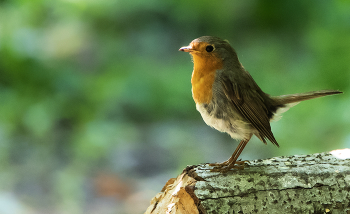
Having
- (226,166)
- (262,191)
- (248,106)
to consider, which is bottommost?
(262,191)

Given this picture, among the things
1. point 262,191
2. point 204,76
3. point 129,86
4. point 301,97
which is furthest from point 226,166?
point 129,86

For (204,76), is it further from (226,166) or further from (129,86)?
(129,86)

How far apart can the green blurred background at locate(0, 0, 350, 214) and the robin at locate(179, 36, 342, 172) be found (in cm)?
121

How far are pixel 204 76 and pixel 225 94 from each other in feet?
0.58

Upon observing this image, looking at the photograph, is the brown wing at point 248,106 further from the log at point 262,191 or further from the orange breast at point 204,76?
the log at point 262,191

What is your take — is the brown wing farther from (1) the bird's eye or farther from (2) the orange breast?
(1) the bird's eye

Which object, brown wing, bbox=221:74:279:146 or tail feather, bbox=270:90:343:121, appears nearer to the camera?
brown wing, bbox=221:74:279:146

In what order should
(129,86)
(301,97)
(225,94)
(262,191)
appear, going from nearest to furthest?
1. (262,191)
2. (225,94)
3. (301,97)
4. (129,86)

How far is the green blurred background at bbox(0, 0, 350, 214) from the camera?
10.6 feet

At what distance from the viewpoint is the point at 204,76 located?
195cm

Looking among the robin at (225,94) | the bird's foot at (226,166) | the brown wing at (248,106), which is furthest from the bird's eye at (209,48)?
the bird's foot at (226,166)

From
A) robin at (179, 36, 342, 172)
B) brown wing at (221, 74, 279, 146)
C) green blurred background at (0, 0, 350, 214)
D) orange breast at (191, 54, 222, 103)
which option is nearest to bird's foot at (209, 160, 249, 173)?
robin at (179, 36, 342, 172)

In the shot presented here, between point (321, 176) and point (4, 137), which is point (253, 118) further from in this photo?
point (4, 137)

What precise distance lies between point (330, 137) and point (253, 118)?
1838 mm
